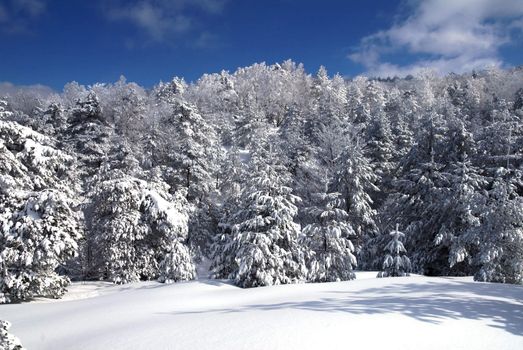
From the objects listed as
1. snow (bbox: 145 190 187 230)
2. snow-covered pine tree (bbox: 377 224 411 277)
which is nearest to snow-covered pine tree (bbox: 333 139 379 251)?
snow-covered pine tree (bbox: 377 224 411 277)

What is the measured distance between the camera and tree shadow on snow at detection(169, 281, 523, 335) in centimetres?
784

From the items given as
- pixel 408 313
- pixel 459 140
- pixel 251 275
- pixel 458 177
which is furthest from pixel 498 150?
pixel 408 313

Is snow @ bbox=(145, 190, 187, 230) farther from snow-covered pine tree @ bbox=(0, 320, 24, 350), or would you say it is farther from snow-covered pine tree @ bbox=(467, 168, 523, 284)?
snow-covered pine tree @ bbox=(0, 320, 24, 350)

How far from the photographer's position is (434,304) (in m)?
8.79

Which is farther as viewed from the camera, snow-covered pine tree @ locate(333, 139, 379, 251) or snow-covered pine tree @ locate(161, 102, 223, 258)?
snow-covered pine tree @ locate(161, 102, 223, 258)

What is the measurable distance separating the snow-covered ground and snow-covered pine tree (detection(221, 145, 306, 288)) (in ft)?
7.89

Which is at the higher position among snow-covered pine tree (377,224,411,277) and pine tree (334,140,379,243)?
pine tree (334,140,379,243)

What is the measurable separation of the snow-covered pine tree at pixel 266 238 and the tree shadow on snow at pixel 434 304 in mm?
4532

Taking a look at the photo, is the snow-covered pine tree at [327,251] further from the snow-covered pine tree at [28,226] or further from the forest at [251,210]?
the snow-covered pine tree at [28,226]

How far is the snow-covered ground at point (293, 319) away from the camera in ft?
21.8

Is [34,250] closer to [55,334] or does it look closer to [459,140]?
[55,334]

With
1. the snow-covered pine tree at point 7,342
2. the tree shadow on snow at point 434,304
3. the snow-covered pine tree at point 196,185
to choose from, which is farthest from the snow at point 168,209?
the snow-covered pine tree at point 7,342

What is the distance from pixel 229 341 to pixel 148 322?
9.17 feet

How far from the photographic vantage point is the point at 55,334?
8641mm
